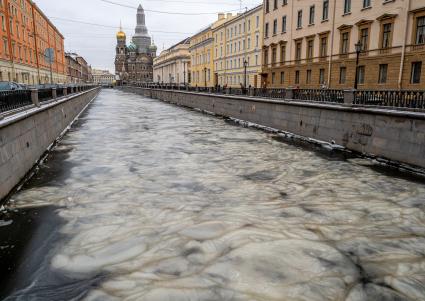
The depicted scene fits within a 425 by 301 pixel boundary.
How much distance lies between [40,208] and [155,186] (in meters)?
2.69

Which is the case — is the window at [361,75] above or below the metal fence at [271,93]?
above

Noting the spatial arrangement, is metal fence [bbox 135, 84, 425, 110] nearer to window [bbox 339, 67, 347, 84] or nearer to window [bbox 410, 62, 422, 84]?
window [bbox 410, 62, 422, 84]

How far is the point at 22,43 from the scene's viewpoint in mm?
49875

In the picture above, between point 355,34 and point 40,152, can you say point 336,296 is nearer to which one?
point 40,152

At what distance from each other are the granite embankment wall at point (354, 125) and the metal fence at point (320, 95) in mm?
570

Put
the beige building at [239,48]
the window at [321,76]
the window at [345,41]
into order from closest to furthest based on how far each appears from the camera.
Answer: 1. the window at [345,41]
2. the window at [321,76]
3. the beige building at [239,48]

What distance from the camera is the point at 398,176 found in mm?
10148

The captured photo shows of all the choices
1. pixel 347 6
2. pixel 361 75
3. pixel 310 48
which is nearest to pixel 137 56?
pixel 310 48

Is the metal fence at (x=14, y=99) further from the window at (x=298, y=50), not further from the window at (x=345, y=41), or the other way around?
the window at (x=298, y=50)

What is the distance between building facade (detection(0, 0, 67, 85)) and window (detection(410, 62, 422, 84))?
28815 millimetres

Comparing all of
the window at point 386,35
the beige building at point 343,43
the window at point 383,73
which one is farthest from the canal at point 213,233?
the window at point 386,35

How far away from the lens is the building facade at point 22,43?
138ft

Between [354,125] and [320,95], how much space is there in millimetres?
3555

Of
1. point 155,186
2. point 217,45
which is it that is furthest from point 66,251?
point 217,45
